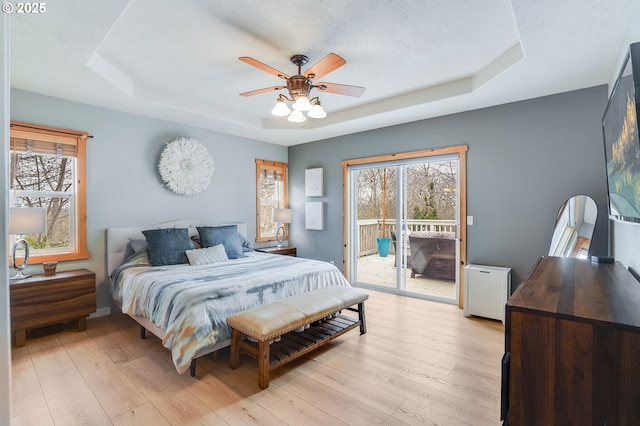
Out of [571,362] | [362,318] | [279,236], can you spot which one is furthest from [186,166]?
[571,362]

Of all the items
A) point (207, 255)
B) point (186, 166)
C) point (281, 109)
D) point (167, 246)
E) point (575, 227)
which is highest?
point (281, 109)

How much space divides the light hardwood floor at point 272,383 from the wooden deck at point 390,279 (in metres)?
1.23

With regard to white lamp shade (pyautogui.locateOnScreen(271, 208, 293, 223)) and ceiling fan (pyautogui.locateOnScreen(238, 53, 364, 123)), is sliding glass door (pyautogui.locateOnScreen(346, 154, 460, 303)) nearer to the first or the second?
white lamp shade (pyautogui.locateOnScreen(271, 208, 293, 223))

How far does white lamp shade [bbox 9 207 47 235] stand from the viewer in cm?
284

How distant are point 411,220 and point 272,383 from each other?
3.22 m

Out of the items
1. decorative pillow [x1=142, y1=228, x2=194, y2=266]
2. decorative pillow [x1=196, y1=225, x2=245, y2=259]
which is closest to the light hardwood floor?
decorative pillow [x1=142, y1=228, x2=194, y2=266]

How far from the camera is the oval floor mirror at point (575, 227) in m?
2.79

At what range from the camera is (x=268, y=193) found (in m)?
5.80

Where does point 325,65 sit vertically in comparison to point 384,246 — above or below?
above

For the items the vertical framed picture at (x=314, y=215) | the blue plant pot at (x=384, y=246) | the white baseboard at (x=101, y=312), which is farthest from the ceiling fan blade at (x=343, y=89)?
the white baseboard at (x=101, y=312)

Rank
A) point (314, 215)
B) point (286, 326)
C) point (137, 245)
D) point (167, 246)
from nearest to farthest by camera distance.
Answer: point (286, 326) → point (167, 246) → point (137, 245) → point (314, 215)

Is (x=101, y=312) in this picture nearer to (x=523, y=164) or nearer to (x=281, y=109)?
(x=281, y=109)

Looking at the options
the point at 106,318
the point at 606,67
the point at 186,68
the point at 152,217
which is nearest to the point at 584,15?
the point at 606,67

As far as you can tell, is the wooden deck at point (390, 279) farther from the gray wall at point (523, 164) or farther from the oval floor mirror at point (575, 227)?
the oval floor mirror at point (575, 227)
